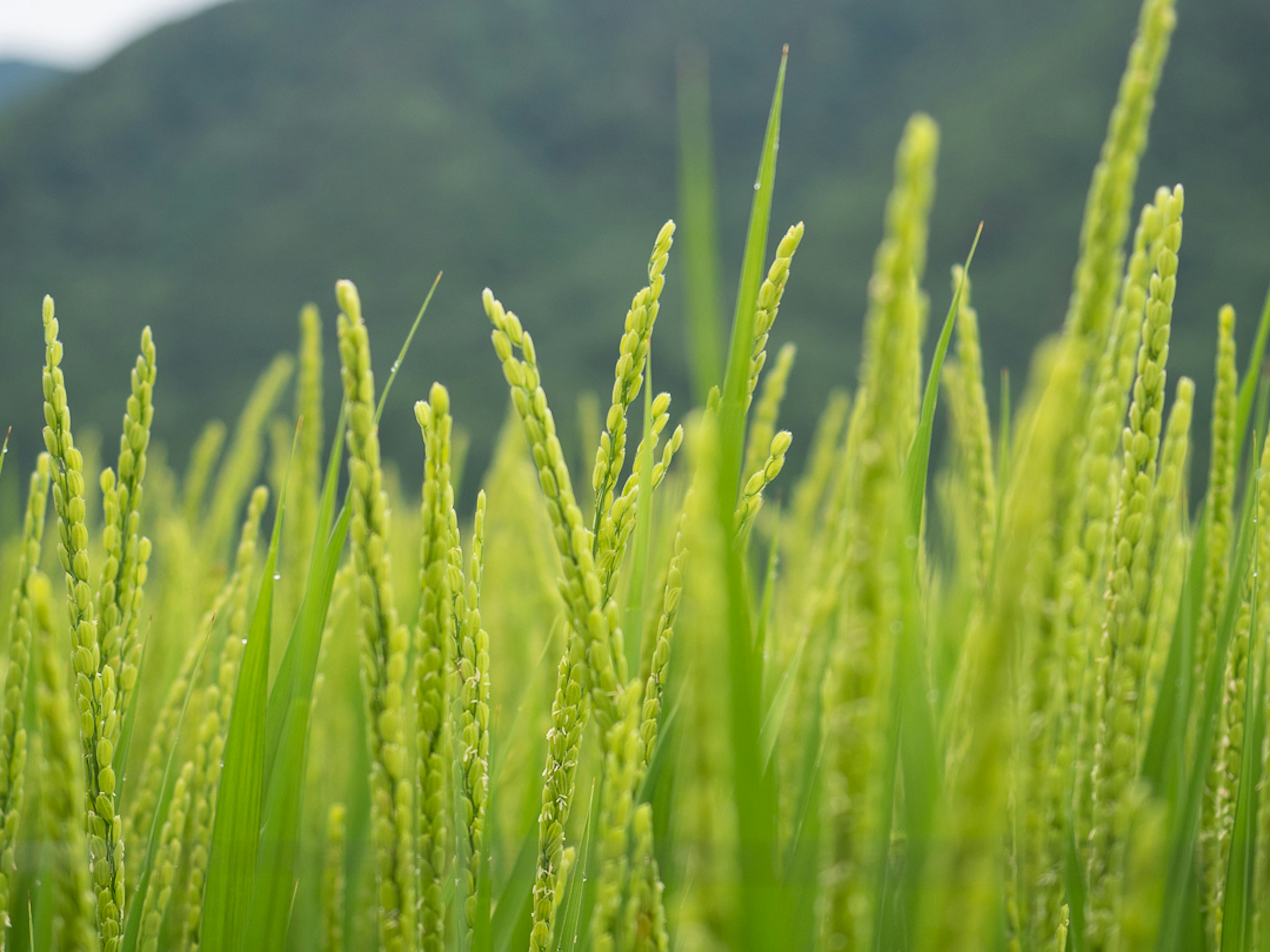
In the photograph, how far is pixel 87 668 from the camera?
28 cm

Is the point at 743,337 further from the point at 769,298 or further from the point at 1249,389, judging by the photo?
the point at 1249,389

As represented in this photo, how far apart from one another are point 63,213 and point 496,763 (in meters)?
8.55

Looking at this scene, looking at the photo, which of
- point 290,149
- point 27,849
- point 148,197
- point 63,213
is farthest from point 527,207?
point 27,849

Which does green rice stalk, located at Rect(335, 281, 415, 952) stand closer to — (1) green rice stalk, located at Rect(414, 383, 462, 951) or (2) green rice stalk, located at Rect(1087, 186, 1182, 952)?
(1) green rice stalk, located at Rect(414, 383, 462, 951)

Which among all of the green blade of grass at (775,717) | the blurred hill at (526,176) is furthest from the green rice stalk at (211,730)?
the blurred hill at (526,176)

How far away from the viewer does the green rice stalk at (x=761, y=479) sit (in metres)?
0.29

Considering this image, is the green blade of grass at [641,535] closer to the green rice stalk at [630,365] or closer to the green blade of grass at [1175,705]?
the green rice stalk at [630,365]

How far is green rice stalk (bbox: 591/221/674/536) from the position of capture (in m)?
0.26

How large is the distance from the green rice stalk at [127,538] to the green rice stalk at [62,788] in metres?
0.09

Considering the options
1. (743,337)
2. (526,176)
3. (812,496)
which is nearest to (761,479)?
(743,337)

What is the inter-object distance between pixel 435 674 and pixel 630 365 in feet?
0.38

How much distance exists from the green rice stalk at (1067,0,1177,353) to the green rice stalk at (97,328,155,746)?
30 cm

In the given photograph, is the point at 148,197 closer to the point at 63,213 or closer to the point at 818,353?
the point at 63,213

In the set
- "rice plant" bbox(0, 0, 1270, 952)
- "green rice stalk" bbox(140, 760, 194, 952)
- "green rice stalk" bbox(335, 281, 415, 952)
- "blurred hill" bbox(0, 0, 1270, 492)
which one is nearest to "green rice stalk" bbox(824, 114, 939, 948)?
"rice plant" bbox(0, 0, 1270, 952)
